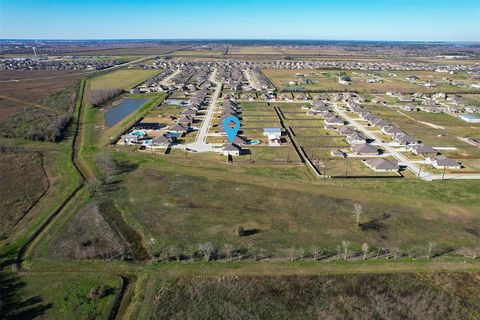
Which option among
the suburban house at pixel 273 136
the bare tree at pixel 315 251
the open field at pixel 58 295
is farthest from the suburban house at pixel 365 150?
the open field at pixel 58 295

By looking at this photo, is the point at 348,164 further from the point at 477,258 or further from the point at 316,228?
the point at 477,258

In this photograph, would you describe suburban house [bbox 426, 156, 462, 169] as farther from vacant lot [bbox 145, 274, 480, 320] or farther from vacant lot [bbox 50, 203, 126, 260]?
vacant lot [bbox 50, 203, 126, 260]

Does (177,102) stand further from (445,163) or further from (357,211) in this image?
(357,211)

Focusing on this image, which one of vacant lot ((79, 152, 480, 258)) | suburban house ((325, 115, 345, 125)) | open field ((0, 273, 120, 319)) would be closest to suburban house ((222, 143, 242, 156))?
vacant lot ((79, 152, 480, 258))

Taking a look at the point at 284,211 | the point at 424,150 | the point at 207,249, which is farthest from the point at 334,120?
the point at 207,249

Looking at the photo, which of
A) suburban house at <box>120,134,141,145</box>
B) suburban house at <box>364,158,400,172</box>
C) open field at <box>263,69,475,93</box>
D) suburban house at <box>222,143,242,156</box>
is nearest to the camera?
suburban house at <box>364,158,400,172</box>

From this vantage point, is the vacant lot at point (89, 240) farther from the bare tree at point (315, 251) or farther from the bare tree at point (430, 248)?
the bare tree at point (430, 248)

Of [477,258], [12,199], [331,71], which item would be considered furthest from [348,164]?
[331,71]
